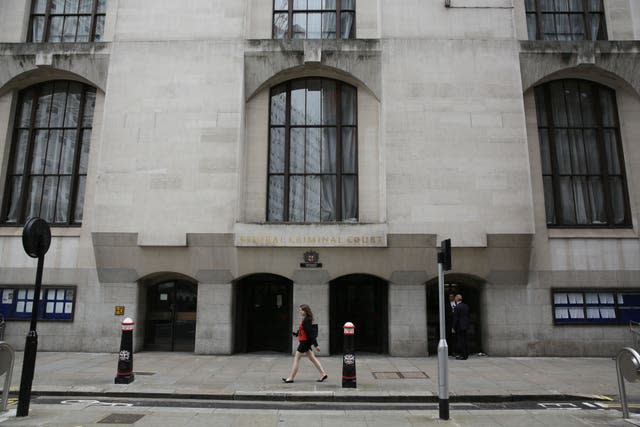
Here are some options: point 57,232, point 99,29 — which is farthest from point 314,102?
point 57,232

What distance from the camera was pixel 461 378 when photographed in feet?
35.9

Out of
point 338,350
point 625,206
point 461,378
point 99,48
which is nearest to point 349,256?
point 338,350

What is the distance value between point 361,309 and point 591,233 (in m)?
8.25

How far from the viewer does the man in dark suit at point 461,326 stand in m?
13.8

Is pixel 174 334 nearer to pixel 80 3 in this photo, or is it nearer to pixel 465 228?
pixel 465 228

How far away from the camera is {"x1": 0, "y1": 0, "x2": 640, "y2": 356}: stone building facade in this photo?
14602 mm

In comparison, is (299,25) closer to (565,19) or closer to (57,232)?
(565,19)

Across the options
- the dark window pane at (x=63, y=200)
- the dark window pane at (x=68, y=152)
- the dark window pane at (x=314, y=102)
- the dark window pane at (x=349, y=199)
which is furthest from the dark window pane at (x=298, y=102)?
the dark window pane at (x=63, y=200)

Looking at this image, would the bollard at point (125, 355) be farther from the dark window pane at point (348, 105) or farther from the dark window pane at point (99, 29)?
the dark window pane at point (99, 29)

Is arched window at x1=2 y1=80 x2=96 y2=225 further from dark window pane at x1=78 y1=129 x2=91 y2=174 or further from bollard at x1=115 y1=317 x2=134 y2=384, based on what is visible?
bollard at x1=115 y1=317 x2=134 y2=384

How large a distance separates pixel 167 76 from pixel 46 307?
29.2 ft

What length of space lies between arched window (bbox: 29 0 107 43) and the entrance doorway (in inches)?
391

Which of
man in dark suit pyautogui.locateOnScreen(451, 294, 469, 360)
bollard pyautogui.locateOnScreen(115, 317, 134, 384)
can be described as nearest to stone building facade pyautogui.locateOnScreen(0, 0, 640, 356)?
man in dark suit pyautogui.locateOnScreen(451, 294, 469, 360)

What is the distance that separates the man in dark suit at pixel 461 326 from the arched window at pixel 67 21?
16.3m
